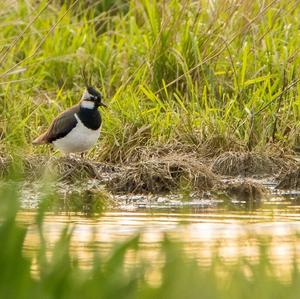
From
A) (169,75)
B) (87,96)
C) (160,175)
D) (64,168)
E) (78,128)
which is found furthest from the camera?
(169,75)

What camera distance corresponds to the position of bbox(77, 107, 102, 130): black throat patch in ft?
31.5

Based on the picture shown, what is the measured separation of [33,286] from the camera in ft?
10.9

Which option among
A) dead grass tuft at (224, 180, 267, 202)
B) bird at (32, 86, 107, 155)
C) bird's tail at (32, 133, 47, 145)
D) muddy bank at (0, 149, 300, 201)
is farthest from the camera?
bird's tail at (32, 133, 47, 145)

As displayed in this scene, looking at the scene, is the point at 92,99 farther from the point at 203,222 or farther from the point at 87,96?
the point at 203,222

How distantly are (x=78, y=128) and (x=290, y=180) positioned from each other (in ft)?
5.33

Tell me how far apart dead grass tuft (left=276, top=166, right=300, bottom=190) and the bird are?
1.42 m

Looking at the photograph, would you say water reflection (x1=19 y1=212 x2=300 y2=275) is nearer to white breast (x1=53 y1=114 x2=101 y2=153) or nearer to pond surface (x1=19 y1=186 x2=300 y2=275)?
pond surface (x1=19 y1=186 x2=300 y2=275)

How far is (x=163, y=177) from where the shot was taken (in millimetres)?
9359

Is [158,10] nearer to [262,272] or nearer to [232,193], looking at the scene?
[232,193]

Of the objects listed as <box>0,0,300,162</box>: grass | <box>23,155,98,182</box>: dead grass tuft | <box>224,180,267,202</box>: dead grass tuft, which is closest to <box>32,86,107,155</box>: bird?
<box>23,155,98,182</box>: dead grass tuft

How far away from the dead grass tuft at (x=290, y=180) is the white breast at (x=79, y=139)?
1416 millimetres

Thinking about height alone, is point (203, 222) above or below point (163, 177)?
below

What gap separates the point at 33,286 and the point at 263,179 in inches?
265

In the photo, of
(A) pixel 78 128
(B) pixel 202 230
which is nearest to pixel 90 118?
(A) pixel 78 128
